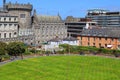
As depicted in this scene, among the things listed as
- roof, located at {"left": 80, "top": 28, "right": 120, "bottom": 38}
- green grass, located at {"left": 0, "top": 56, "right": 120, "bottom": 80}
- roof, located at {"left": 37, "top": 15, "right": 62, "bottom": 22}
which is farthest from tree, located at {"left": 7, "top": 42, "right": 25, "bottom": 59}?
roof, located at {"left": 37, "top": 15, "right": 62, "bottom": 22}

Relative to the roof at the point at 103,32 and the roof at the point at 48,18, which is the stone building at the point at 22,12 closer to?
the roof at the point at 48,18

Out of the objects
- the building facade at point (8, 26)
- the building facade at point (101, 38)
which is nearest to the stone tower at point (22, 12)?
the building facade at point (8, 26)

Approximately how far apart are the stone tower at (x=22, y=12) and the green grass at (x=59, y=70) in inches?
2365

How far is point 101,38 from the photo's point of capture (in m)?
130

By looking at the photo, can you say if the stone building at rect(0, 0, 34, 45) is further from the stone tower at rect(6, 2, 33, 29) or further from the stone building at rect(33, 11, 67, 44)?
the stone building at rect(33, 11, 67, 44)

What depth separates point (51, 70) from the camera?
2756 inches

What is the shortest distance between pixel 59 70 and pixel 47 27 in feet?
281

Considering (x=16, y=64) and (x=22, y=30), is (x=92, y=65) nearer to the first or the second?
(x=16, y=64)

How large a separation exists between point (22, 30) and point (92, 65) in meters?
63.7

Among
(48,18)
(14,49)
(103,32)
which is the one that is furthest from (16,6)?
(14,49)

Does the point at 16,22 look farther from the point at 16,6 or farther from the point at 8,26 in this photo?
the point at 16,6

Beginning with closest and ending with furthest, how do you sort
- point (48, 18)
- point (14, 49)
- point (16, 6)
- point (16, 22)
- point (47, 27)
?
1. point (14, 49)
2. point (16, 22)
3. point (16, 6)
4. point (47, 27)
5. point (48, 18)

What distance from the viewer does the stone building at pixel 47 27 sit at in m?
148

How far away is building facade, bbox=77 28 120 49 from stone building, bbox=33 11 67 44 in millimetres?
22584
